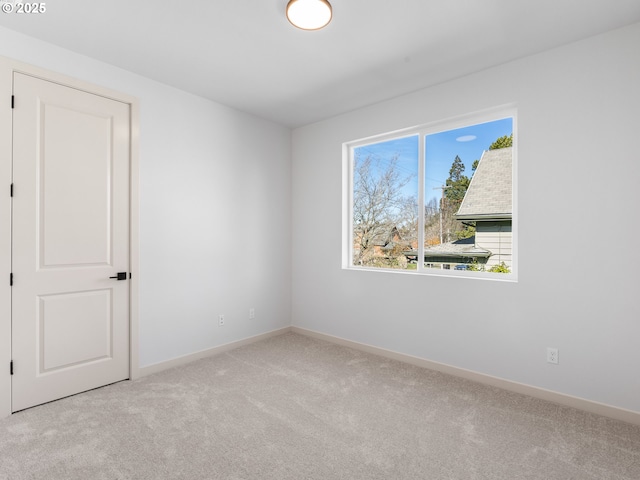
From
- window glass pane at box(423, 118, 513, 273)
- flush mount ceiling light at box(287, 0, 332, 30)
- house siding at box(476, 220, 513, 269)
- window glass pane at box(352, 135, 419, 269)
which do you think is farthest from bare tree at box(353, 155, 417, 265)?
flush mount ceiling light at box(287, 0, 332, 30)

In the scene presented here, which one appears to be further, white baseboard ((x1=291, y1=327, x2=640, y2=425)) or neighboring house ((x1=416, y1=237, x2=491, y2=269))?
neighboring house ((x1=416, y1=237, x2=491, y2=269))

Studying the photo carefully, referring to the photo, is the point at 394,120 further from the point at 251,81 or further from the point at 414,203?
the point at 251,81

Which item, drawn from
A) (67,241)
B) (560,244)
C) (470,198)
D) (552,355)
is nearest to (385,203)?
(470,198)

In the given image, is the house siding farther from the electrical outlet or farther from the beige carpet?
the beige carpet

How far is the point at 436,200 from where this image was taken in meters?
3.41

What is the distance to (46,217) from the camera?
8.34 ft

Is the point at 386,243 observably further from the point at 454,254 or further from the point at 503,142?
the point at 503,142

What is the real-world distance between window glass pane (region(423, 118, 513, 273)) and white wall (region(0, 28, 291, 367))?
74.9 inches

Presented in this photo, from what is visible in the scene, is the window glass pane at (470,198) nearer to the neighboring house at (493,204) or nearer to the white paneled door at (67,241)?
the neighboring house at (493,204)

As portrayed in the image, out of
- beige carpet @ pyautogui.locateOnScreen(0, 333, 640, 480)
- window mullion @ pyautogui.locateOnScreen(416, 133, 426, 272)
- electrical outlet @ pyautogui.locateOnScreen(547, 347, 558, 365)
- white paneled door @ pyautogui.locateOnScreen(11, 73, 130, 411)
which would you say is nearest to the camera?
beige carpet @ pyautogui.locateOnScreen(0, 333, 640, 480)

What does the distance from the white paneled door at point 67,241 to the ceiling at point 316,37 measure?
530mm

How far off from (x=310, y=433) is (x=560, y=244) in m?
2.25

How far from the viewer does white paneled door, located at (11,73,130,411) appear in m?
2.44

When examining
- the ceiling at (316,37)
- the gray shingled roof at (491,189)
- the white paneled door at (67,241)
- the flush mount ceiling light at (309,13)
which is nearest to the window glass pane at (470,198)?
the gray shingled roof at (491,189)
